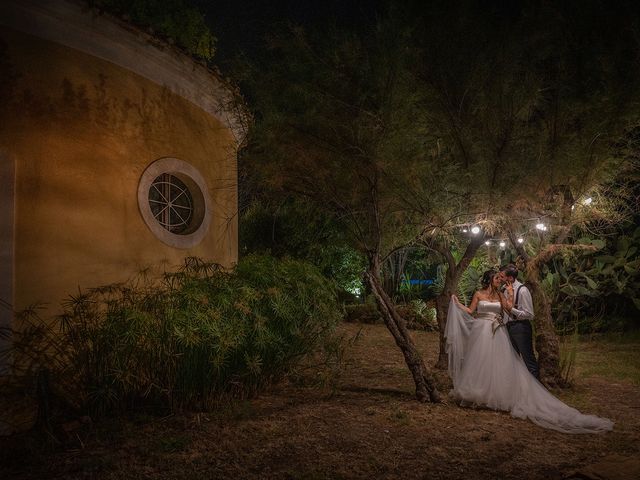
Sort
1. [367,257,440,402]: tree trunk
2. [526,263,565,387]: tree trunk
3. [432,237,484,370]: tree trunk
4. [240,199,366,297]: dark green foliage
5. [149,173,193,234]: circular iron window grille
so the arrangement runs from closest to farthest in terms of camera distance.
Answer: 1. [367,257,440,402]: tree trunk
2. [149,173,193,234]: circular iron window grille
3. [526,263,565,387]: tree trunk
4. [432,237,484,370]: tree trunk
5. [240,199,366,297]: dark green foliage

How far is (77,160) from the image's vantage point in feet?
19.5

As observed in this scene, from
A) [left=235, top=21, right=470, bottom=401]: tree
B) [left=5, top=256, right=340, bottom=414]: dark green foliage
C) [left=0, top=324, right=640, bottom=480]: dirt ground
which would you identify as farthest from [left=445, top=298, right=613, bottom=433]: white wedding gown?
[left=5, top=256, right=340, bottom=414]: dark green foliage

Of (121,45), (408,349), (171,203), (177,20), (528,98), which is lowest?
(408,349)

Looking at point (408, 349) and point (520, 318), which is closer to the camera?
point (408, 349)

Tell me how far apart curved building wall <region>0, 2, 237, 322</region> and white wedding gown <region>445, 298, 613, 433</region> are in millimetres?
4204

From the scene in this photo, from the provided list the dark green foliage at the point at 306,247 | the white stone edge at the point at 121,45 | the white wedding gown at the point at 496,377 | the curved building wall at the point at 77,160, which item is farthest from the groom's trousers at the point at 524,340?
the dark green foliage at the point at 306,247

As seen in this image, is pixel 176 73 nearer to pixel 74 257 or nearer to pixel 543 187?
pixel 74 257

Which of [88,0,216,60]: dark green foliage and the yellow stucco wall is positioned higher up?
[88,0,216,60]: dark green foliage

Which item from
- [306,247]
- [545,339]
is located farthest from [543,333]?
[306,247]

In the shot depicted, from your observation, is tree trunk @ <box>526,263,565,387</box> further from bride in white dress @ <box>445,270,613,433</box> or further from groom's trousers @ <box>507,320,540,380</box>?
bride in white dress @ <box>445,270,613,433</box>

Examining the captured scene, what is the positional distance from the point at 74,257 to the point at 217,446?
9.50 feet

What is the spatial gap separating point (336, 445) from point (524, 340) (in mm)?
3507

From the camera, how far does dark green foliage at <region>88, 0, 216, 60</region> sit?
785 cm

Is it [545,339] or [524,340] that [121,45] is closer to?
[524,340]
